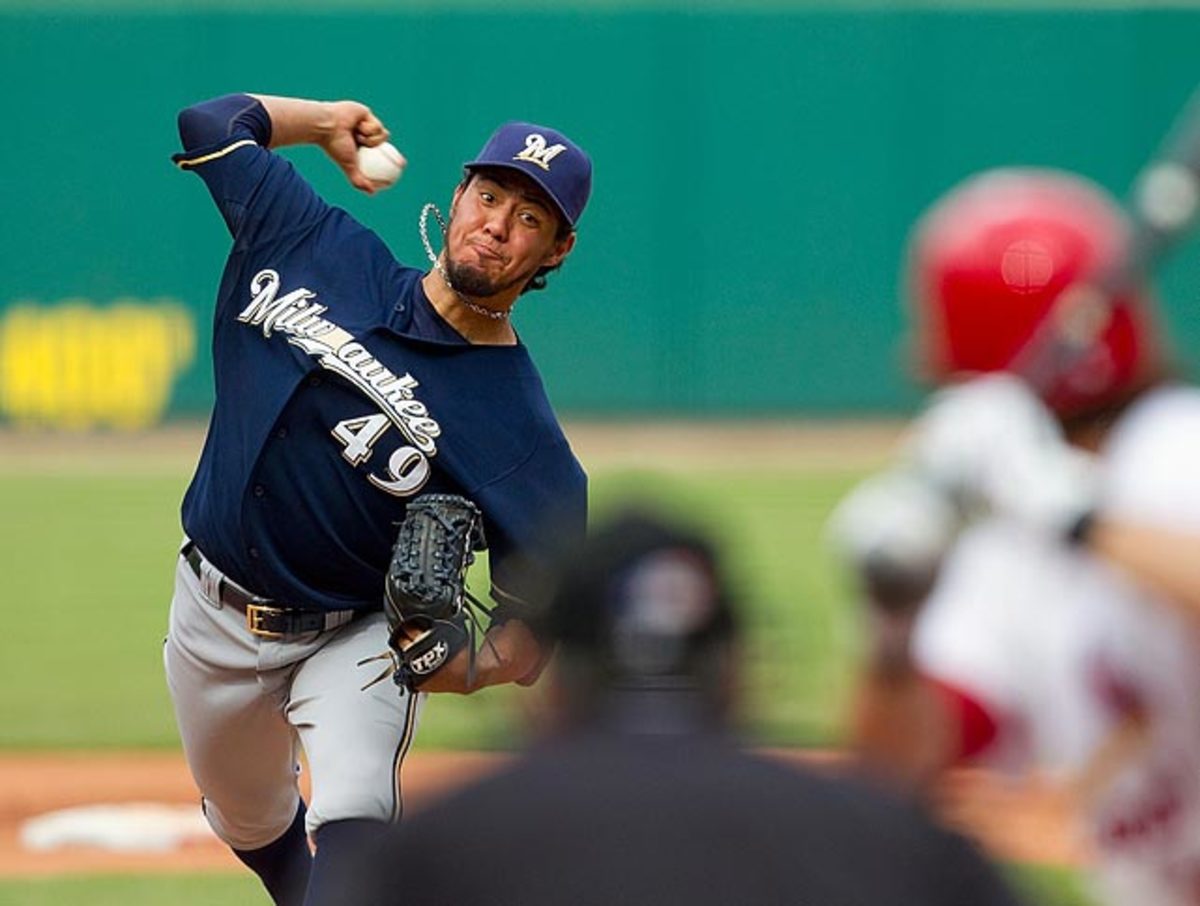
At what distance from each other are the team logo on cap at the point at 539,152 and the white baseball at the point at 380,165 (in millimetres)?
491

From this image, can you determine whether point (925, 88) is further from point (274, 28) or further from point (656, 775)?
point (656, 775)

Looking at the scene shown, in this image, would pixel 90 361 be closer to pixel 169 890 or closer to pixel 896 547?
pixel 169 890

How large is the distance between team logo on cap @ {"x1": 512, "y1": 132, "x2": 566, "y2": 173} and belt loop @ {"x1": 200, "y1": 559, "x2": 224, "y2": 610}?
1.13 meters

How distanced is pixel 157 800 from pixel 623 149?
42.8ft

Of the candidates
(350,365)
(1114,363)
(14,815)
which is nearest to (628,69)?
(14,815)

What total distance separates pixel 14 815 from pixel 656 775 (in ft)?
19.3

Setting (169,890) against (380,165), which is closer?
(380,165)

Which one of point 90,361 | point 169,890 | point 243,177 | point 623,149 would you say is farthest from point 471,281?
point 90,361

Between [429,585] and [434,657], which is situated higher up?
[429,585]

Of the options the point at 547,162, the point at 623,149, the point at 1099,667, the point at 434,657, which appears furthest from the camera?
the point at 623,149

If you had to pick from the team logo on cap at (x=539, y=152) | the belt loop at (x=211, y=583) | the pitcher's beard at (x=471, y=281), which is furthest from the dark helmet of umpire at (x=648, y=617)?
the belt loop at (x=211, y=583)

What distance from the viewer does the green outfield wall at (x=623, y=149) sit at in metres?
20.2

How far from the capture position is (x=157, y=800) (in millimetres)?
7902

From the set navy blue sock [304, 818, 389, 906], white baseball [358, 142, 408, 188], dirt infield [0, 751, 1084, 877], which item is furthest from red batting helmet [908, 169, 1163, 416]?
dirt infield [0, 751, 1084, 877]
